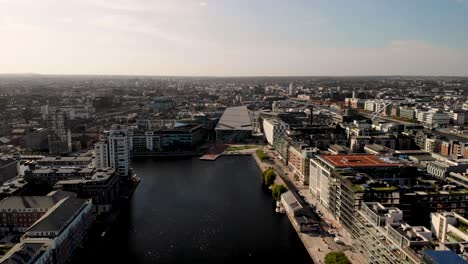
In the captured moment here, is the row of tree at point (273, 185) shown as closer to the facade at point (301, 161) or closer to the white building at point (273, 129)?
the facade at point (301, 161)

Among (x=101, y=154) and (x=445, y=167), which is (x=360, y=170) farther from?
(x=101, y=154)

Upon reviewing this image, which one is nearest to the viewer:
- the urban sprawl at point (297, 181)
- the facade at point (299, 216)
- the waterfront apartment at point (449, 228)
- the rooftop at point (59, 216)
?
the waterfront apartment at point (449, 228)

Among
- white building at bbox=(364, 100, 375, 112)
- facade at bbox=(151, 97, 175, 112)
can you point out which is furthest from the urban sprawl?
facade at bbox=(151, 97, 175, 112)

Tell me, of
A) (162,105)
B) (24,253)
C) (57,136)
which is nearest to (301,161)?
(24,253)

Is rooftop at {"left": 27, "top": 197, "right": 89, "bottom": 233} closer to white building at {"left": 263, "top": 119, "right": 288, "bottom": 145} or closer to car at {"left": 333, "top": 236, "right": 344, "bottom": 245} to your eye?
car at {"left": 333, "top": 236, "right": 344, "bottom": 245}

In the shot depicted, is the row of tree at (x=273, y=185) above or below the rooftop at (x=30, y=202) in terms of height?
below

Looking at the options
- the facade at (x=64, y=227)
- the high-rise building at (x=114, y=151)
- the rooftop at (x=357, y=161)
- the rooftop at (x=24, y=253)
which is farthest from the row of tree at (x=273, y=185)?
the rooftop at (x=24, y=253)

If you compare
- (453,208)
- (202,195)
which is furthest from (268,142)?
(453,208)
